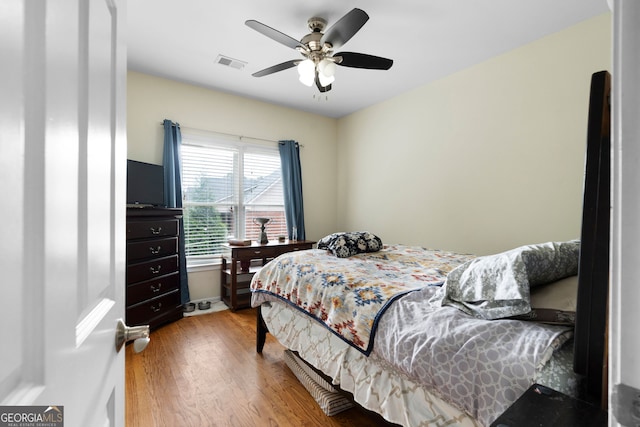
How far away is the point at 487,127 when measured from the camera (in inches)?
111

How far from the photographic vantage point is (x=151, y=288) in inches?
108

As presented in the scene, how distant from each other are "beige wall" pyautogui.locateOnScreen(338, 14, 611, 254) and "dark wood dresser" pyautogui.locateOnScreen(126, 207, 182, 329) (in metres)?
2.60

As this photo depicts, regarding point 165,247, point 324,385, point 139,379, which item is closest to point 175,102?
point 165,247

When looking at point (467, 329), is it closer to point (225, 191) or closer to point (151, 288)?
point (151, 288)

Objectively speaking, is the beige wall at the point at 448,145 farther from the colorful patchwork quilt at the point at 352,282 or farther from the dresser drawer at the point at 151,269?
the colorful patchwork quilt at the point at 352,282

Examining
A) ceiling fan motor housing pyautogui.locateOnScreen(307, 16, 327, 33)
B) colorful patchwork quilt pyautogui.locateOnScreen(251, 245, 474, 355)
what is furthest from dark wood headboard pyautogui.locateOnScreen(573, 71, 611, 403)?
ceiling fan motor housing pyautogui.locateOnScreen(307, 16, 327, 33)

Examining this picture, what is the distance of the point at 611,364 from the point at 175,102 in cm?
395

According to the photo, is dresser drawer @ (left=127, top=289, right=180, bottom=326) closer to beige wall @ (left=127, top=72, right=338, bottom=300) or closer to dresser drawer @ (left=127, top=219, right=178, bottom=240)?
beige wall @ (left=127, top=72, right=338, bottom=300)

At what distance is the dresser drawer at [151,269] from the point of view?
8.39ft

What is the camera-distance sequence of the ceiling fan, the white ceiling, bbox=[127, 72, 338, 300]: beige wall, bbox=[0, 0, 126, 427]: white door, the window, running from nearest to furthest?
bbox=[0, 0, 126, 427]: white door → the ceiling fan → the white ceiling → bbox=[127, 72, 338, 300]: beige wall → the window

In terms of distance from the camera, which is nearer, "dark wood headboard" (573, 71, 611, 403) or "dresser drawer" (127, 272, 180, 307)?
"dark wood headboard" (573, 71, 611, 403)

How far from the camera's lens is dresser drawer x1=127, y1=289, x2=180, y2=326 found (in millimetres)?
2536

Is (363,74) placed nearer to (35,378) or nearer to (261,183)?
(261,183)

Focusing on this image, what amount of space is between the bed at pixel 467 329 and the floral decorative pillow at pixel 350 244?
25.9 inches
